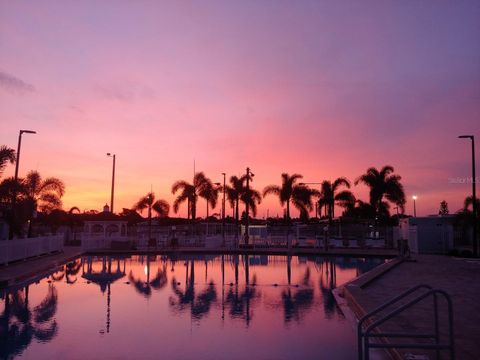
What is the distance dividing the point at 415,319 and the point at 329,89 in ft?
51.2

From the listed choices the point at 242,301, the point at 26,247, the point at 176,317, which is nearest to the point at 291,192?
the point at 26,247

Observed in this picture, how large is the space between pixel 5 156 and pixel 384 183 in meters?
37.4

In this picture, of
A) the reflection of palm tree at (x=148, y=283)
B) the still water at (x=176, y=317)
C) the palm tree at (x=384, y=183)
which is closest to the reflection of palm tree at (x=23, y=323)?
the still water at (x=176, y=317)

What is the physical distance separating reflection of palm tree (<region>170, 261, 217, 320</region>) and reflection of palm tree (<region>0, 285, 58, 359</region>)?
3.35 meters

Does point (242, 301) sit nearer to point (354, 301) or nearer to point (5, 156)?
point (354, 301)

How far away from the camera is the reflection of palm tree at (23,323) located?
8.01 meters

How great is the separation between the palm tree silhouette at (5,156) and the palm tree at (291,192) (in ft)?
91.7

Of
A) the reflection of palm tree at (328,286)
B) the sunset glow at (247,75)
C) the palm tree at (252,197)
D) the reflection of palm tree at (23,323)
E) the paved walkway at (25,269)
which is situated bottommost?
the reflection of palm tree at (23,323)

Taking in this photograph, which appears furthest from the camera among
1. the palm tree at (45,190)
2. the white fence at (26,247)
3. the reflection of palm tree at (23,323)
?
the palm tree at (45,190)

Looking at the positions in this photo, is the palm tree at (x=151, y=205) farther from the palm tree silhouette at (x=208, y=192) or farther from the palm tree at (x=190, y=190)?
the palm tree silhouette at (x=208, y=192)

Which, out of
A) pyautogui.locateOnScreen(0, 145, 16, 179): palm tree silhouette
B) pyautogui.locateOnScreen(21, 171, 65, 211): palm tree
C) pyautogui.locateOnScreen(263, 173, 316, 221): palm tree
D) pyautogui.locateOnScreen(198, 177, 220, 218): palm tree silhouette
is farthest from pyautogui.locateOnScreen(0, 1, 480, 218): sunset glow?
pyautogui.locateOnScreen(198, 177, 220, 218): palm tree silhouette

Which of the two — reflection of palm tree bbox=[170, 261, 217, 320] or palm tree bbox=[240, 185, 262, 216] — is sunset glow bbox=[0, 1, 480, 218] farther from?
palm tree bbox=[240, 185, 262, 216]

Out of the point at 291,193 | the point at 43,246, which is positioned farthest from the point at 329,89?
the point at 291,193

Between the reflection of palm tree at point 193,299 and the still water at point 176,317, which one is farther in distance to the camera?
the reflection of palm tree at point 193,299
